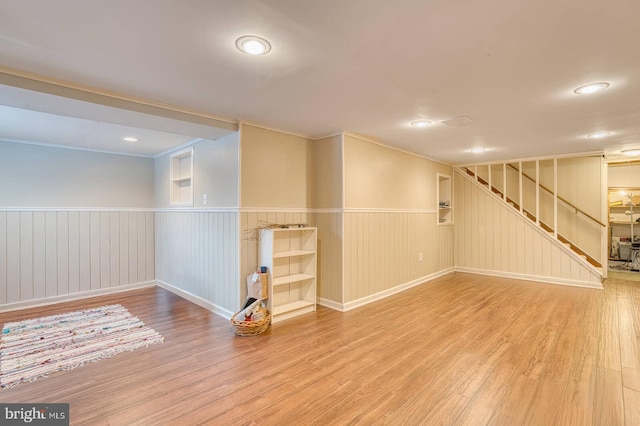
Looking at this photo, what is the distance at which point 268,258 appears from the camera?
3.57 metres

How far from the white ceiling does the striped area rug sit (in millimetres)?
2360

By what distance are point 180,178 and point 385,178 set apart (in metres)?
3.24

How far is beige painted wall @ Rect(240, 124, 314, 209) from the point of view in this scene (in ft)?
11.6

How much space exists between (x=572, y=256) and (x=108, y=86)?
7055 mm

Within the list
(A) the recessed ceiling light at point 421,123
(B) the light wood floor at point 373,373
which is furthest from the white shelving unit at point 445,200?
(A) the recessed ceiling light at point 421,123

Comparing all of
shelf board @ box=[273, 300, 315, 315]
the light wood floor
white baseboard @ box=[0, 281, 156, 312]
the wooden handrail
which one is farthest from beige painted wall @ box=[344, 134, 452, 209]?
white baseboard @ box=[0, 281, 156, 312]

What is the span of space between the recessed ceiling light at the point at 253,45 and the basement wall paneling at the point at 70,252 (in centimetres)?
444

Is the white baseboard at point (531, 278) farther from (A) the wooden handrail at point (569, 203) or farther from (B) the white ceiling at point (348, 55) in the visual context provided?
(B) the white ceiling at point (348, 55)

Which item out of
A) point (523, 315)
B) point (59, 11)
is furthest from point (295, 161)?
point (523, 315)

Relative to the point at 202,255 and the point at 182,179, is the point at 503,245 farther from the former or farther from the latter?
the point at 182,179

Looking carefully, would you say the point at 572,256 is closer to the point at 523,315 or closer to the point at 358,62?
the point at 523,315

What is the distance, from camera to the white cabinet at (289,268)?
3572 mm

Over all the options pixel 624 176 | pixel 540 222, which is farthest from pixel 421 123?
pixel 624 176

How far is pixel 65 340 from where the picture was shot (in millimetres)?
3023
